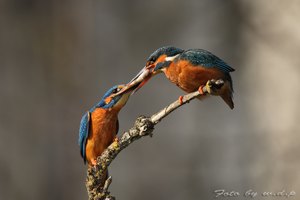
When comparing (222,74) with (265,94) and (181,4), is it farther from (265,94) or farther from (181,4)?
(181,4)

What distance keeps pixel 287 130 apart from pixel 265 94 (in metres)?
0.36

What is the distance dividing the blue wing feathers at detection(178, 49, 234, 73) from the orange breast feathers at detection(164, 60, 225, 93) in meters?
0.01

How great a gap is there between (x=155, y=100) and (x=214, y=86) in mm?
3137

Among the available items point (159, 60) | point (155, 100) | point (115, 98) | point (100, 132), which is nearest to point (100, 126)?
point (100, 132)

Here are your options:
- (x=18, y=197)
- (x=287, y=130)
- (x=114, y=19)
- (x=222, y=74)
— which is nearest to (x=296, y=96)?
(x=287, y=130)

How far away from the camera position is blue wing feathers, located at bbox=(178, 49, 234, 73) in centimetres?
124

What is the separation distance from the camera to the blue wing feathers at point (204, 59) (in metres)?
1.24

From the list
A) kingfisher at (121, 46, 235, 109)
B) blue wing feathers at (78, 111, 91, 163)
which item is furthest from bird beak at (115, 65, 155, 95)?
blue wing feathers at (78, 111, 91, 163)

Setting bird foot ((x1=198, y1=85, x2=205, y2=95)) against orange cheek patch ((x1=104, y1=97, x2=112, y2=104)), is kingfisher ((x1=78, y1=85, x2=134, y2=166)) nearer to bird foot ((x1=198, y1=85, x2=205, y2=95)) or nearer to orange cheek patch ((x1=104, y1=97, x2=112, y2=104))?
orange cheek patch ((x1=104, y1=97, x2=112, y2=104))

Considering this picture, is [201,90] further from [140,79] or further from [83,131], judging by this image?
[83,131]

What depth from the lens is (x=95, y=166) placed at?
1.28m

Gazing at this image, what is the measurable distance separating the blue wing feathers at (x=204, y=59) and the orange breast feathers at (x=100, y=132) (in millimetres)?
301

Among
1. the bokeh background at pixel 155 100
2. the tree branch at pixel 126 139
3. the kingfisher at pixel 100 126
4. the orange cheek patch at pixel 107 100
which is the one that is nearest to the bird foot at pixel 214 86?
the tree branch at pixel 126 139

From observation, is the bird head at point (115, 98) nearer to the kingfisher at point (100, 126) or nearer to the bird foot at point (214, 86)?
the kingfisher at point (100, 126)
